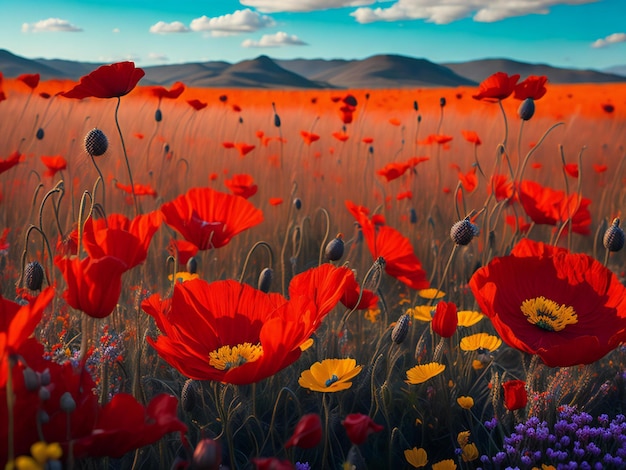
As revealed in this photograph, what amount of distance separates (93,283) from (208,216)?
62 centimetres

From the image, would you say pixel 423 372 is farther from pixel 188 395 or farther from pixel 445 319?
pixel 188 395

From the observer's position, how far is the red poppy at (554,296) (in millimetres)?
1082

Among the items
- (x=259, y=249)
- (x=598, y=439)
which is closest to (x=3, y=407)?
(x=598, y=439)

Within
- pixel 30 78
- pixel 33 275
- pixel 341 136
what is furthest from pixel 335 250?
pixel 30 78

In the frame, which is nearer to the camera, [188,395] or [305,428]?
[305,428]

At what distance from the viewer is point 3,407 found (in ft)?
1.94

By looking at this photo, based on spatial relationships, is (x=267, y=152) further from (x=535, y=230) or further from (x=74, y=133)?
(x=535, y=230)

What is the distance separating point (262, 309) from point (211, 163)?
9.17 ft

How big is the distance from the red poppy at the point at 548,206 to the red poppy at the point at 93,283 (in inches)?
56.2

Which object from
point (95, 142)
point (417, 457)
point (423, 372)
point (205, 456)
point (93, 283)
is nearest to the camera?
point (205, 456)

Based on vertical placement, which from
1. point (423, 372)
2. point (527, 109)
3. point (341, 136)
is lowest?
point (423, 372)

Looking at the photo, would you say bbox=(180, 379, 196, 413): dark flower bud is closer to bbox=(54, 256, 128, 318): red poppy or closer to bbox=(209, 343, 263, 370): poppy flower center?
bbox=(209, 343, 263, 370): poppy flower center

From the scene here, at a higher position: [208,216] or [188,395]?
[208,216]

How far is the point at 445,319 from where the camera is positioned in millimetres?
1110
